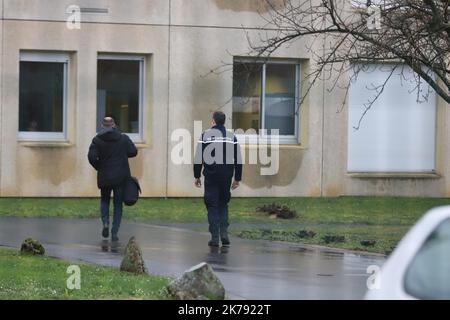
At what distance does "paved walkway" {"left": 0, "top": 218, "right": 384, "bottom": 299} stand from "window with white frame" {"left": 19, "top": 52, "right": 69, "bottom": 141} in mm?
4672

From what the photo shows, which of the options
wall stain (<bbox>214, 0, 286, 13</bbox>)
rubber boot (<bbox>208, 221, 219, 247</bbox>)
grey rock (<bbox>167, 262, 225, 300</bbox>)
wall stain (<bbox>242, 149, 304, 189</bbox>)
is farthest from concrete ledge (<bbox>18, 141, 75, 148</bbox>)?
grey rock (<bbox>167, 262, 225, 300</bbox>)

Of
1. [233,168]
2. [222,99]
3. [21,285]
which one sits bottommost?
[21,285]

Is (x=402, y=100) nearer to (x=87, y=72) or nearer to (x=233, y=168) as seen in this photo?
(x=87, y=72)

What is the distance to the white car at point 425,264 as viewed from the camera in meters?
5.19

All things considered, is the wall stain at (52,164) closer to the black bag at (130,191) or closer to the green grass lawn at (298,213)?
the green grass lawn at (298,213)

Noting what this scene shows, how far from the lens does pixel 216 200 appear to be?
1480 centimetres

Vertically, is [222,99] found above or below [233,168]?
above

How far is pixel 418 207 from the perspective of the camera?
22.2 m

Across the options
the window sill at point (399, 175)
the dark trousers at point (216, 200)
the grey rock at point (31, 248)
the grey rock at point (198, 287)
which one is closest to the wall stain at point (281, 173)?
the window sill at point (399, 175)

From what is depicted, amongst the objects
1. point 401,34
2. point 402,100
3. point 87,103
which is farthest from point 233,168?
point 402,100

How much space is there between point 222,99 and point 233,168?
8.65m
